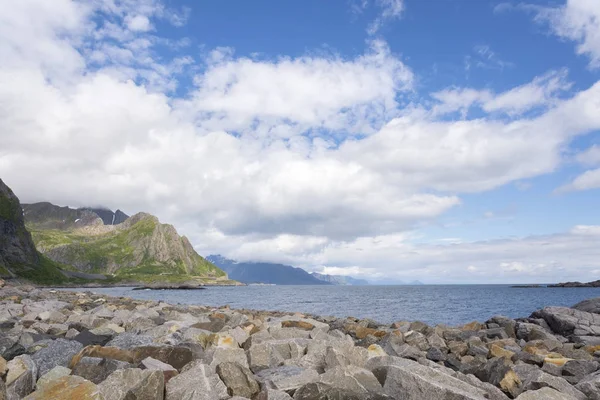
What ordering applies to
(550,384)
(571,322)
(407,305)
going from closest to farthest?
1. (550,384)
2. (571,322)
3. (407,305)

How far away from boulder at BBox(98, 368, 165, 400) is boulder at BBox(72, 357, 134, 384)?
0.89 meters

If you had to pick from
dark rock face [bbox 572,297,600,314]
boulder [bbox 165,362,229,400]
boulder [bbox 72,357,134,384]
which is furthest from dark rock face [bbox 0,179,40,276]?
boulder [bbox 165,362,229,400]

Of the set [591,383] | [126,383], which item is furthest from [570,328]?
[126,383]

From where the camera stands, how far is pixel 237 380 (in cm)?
831

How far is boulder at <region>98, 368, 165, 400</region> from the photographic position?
24.8 ft

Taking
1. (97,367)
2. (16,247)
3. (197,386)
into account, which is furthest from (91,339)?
(16,247)

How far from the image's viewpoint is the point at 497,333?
22.2m

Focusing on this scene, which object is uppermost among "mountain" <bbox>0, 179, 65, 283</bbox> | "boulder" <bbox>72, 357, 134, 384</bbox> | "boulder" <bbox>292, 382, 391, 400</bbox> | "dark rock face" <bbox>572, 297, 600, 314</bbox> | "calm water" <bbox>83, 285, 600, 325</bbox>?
"mountain" <bbox>0, 179, 65, 283</bbox>

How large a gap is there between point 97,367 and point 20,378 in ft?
4.38

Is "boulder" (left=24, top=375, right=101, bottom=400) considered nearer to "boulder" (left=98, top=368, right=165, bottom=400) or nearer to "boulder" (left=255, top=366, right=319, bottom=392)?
"boulder" (left=98, top=368, right=165, bottom=400)

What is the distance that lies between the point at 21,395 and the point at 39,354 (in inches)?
81.6

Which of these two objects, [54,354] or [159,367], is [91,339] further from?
[159,367]

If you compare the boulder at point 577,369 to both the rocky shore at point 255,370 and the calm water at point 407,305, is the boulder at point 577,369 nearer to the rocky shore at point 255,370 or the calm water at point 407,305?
the rocky shore at point 255,370

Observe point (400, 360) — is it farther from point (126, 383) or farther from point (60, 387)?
point (60, 387)
